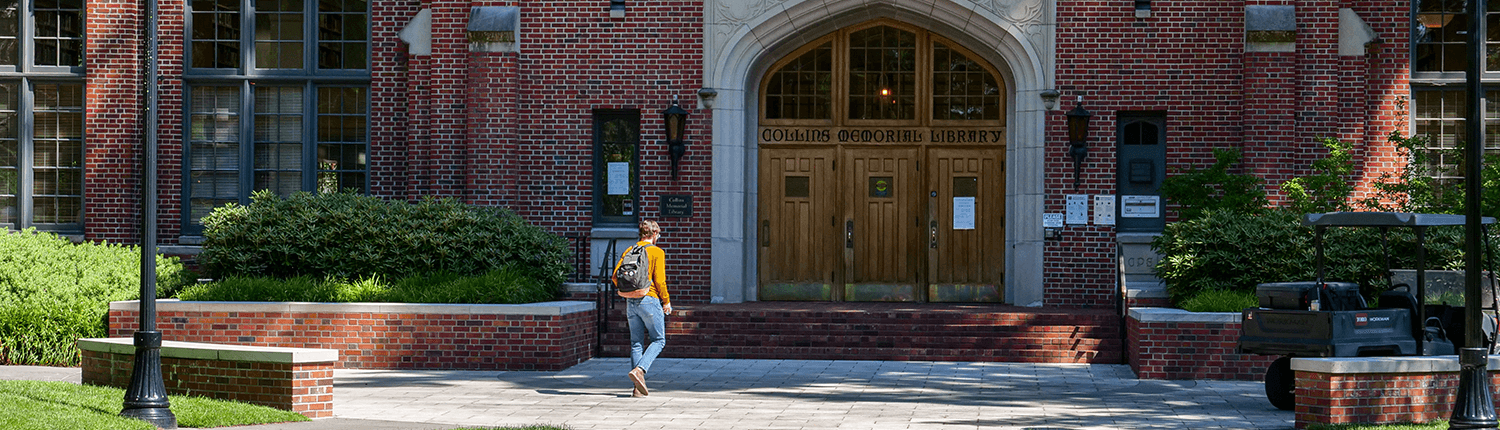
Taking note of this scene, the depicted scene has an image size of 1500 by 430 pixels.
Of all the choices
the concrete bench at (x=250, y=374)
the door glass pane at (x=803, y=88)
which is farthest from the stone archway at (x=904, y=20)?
the concrete bench at (x=250, y=374)

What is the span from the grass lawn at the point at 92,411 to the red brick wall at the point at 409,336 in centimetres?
351

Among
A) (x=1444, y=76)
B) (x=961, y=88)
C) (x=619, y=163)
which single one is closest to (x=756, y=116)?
(x=619, y=163)

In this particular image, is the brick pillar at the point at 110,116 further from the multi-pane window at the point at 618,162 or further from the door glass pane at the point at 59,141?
the multi-pane window at the point at 618,162

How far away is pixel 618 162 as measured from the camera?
59.3ft

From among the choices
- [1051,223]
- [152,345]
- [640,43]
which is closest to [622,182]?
[640,43]

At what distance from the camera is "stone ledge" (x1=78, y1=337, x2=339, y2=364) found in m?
10.0

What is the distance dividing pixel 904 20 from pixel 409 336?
293 inches

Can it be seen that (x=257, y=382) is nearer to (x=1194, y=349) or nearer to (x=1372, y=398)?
(x=1372, y=398)

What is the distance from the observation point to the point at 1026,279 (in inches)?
688

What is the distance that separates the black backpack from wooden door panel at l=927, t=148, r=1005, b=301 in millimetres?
7171

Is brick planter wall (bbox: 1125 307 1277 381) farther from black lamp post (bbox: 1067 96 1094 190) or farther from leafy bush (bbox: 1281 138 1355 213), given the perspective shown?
black lamp post (bbox: 1067 96 1094 190)

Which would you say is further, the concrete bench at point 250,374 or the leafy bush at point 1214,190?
the leafy bush at point 1214,190

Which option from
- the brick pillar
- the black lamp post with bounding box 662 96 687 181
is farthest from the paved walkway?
the brick pillar

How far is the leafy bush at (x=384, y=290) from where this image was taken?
14367mm
